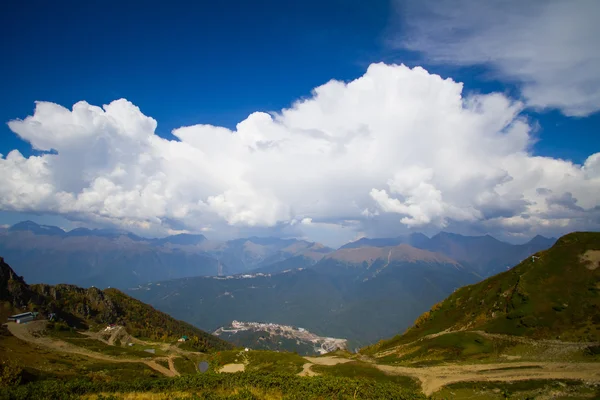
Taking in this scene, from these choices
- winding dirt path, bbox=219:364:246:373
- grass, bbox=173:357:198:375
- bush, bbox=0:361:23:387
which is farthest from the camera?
grass, bbox=173:357:198:375

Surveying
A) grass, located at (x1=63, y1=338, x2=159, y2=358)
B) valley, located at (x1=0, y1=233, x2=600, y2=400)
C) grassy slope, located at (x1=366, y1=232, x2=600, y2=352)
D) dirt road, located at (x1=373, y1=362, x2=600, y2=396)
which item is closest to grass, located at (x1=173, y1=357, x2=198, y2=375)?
valley, located at (x1=0, y1=233, x2=600, y2=400)

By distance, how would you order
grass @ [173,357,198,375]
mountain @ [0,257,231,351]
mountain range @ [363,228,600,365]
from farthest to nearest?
1. mountain @ [0,257,231,351]
2. grass @ [173,357,198,375]
3. mountain range @ [363,228,600,365]

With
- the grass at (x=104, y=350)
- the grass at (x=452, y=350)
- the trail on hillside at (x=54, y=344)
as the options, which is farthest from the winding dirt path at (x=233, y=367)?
the grass at (x=104, y=350)

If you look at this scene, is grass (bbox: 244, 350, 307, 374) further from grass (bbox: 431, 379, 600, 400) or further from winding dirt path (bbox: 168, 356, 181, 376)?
grass (bbox: 431, 379, 600, 400)

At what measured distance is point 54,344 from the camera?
111 meters

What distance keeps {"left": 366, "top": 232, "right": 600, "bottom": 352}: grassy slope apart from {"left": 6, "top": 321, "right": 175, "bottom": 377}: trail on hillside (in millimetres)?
93374

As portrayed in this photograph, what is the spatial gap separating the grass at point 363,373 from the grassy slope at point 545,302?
152ft

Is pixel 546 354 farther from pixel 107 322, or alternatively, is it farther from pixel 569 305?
pixel 107 322

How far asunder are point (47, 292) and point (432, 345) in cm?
21986

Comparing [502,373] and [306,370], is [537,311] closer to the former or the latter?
[502,373]

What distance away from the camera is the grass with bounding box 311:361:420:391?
51094mm

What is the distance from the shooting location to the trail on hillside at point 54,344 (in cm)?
9744

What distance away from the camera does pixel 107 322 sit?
591 ft

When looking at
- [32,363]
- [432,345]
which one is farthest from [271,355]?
[32,363]
